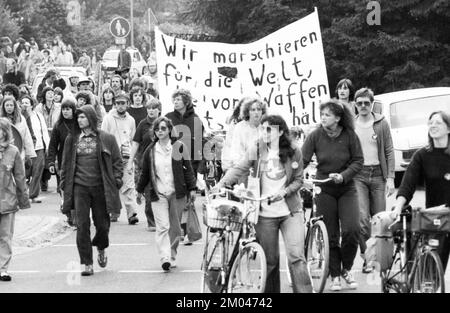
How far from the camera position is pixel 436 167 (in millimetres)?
10250

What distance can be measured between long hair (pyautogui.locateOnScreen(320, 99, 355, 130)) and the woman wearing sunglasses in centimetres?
258

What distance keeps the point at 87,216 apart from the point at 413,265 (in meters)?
4.64

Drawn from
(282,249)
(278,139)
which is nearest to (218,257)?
(278,139)

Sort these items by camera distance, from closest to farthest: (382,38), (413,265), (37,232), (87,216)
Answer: (413,265), (87,216), (37,232), (382,38)

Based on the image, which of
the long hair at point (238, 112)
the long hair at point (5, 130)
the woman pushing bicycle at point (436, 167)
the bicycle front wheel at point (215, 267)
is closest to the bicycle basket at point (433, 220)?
the woman pushing bicycle at point (436, 167)

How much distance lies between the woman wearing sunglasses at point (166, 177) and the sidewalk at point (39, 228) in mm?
2542

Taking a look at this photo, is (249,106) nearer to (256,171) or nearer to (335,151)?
(335,151)

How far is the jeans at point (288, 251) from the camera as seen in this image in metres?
10.5

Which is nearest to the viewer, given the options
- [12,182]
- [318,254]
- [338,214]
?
[318,254]

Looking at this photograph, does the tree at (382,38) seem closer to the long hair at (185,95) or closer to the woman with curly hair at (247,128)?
the long hair at (185,95)

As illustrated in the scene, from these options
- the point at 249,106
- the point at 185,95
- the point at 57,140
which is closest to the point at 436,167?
the point at 249,106

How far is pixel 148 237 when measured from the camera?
16.5m
